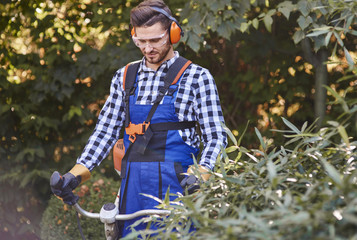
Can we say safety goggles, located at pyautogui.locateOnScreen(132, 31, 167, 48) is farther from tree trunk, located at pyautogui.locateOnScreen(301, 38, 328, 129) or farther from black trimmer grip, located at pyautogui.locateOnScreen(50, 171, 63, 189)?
tree trunk, located at pyautogui.locateOnScreen(301, 38, 328, 129)

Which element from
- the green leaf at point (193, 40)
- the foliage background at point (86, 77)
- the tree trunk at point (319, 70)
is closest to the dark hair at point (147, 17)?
the green leaf at point (193, 40)

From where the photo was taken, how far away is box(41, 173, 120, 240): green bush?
4551 mm

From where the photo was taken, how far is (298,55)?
199 inches

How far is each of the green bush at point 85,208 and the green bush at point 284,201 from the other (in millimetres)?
3156

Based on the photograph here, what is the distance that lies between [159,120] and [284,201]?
123 cm

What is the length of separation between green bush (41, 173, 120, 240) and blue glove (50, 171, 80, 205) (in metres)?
2.34

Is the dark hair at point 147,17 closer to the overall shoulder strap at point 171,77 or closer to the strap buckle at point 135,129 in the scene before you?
the overall shoulder strap at point 171,77

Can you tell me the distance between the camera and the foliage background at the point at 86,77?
4.92 metres

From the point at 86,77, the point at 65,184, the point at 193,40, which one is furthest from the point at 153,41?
the point at 86,77

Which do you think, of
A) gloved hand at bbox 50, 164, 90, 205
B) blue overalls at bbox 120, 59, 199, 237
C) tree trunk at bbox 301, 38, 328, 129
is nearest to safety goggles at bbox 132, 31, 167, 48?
blue overalls at bbox 120, 59, 199, 237

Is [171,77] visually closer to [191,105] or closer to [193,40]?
[191,105]

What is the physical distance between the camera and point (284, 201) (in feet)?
3.81

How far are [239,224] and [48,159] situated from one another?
4811mm

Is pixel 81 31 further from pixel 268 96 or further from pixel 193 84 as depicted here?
pixel 193 84
